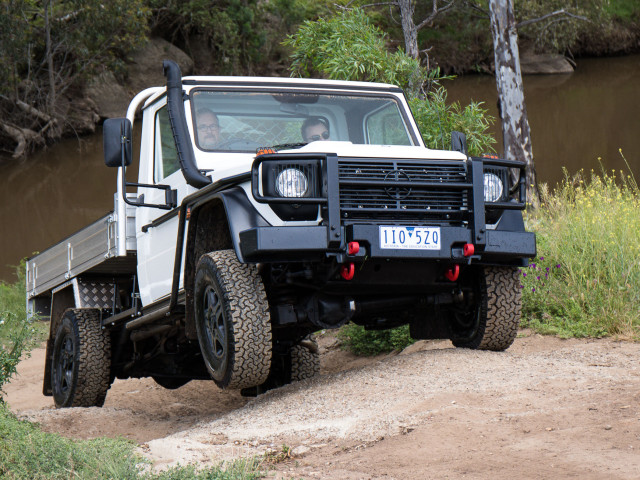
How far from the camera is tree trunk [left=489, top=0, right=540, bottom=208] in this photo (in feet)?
45.3

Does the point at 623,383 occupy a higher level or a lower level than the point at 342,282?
lower

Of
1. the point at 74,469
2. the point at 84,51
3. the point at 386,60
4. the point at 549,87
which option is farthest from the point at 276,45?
the point at 74,469

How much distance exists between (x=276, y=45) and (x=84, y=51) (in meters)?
5.91

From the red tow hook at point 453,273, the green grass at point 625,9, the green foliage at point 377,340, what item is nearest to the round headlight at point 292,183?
the red tow hook at point 453,273

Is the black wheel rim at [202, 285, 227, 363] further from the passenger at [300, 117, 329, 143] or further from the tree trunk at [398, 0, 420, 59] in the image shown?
the tree trunk at [398, 0, 420, 59]

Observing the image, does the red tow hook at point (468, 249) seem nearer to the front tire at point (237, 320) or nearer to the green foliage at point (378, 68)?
the front tire at point (237, 320)

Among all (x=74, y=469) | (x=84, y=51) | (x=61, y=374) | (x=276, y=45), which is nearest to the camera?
(x=74, y=469)

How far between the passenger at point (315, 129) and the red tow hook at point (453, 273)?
148cm

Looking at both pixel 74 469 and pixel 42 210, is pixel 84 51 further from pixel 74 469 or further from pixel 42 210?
pixel 74 469

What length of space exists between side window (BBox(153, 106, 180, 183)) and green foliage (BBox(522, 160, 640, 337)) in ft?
12.3

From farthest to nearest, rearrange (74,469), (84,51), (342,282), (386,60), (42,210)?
(84,51) < (42,210) < (386,60) < (342,282) < (74,469)

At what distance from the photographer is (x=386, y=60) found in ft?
36.4

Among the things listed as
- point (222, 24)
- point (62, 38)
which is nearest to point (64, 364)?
point (62, 38)

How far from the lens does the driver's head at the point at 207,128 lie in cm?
598
